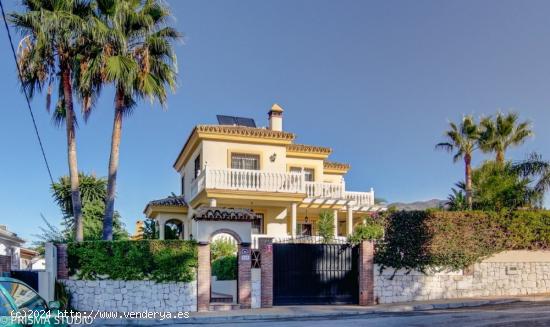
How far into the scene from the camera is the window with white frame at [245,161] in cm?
2784

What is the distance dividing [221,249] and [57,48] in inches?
374

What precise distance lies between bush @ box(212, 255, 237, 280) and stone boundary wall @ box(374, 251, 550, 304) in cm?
478

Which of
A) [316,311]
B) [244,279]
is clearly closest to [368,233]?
[316,311]

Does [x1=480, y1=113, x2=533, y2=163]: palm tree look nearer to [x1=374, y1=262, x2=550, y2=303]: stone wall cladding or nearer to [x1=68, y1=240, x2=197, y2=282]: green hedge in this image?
[x1=374, y1=262, x2=550, y2=303]: stone wall cladding

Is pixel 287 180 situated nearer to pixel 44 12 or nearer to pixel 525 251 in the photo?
pixel 525 251

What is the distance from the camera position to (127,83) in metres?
19.8

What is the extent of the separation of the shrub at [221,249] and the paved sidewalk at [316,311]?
15.5ft

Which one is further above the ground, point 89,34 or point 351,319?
point 89,34

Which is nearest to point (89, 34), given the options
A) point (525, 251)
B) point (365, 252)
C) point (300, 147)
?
point (365, 252)

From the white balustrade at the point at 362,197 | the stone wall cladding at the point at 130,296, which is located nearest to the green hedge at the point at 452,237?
the stone wall cladding at the point at 130,296

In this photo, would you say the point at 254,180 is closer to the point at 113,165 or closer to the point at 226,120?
the point at 226,120

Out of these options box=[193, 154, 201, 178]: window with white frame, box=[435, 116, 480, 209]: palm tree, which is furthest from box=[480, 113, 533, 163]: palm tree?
box=[193, 154, 201, 178]: window with white frame

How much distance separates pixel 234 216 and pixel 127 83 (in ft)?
21.2

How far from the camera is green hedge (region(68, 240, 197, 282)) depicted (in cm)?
1647
